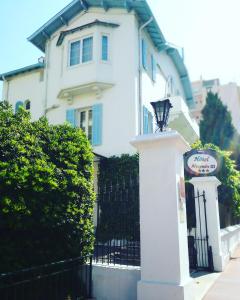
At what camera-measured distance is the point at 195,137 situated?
18.7 metres

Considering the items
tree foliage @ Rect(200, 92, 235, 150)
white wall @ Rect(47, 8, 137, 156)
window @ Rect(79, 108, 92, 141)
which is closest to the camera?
white wall @ Rect(47, 8, 137, 156)

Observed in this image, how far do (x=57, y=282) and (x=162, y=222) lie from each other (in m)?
2.39

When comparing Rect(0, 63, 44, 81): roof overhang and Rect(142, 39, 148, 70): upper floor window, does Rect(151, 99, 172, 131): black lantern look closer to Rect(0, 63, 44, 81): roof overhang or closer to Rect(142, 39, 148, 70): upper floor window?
Rect(142, 39, 148, 70): upper floor window

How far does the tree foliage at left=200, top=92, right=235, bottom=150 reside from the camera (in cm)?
2638

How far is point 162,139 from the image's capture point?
539 cm

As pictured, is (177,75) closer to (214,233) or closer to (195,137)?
(195,137)

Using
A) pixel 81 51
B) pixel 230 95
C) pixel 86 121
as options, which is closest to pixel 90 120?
pixel 86 121

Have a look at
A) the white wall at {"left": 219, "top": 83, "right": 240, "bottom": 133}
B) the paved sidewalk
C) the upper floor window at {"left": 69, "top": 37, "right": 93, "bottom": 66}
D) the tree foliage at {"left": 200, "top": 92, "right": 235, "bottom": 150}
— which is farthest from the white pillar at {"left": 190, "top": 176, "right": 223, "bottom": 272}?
the white wall at {"left": 219, "top": 83, "right": 240, "bottom": 133}

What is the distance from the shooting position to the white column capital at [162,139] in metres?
5.31

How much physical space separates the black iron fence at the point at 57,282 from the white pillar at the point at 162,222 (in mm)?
1492

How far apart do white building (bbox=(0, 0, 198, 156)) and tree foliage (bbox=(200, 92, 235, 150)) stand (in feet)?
34.3

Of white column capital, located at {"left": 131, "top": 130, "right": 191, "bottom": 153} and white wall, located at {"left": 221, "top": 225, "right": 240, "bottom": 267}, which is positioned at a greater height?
white column capital, located at {"left": 131, "top": 130, "right": 191, "bottom": 153}

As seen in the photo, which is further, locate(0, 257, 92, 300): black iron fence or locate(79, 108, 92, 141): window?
locate(79, 108, 92, 141): window

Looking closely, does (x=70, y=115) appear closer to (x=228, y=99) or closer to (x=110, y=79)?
(x=110, y=79)
